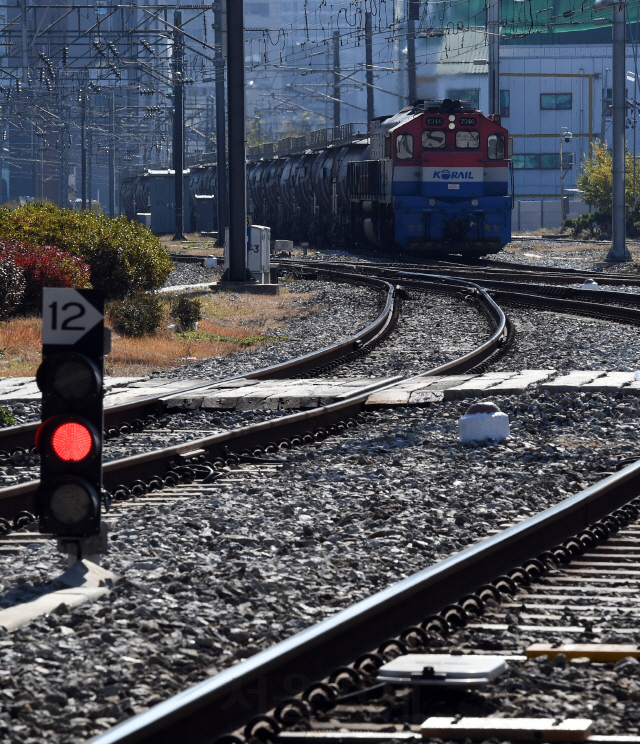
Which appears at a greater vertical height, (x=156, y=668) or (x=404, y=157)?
(x=404, y=157)

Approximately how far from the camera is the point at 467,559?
189 inches

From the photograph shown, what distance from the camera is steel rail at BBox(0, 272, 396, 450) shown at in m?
8.36

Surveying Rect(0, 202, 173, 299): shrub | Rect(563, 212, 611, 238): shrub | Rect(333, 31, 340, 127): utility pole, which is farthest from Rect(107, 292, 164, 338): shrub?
Rect(563, 212, 611, 238): shrub

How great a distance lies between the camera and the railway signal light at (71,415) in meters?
4.77

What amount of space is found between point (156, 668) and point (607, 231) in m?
49.6

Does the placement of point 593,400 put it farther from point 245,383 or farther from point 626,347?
point 626,347

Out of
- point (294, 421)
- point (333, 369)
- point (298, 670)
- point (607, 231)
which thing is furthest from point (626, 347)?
point (607, 231)

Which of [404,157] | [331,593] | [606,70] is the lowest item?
[331,593]

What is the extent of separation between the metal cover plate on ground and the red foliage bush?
13.5m

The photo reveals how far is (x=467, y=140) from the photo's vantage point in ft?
100

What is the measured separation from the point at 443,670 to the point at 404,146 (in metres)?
27.2

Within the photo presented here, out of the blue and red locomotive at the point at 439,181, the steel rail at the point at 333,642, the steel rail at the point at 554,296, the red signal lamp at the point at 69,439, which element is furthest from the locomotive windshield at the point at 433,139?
the red signal lamp at the point at 69,439

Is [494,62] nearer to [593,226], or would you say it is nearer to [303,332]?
[593,226]

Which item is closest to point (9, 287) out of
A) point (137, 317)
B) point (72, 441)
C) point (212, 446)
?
point (137, 317)
